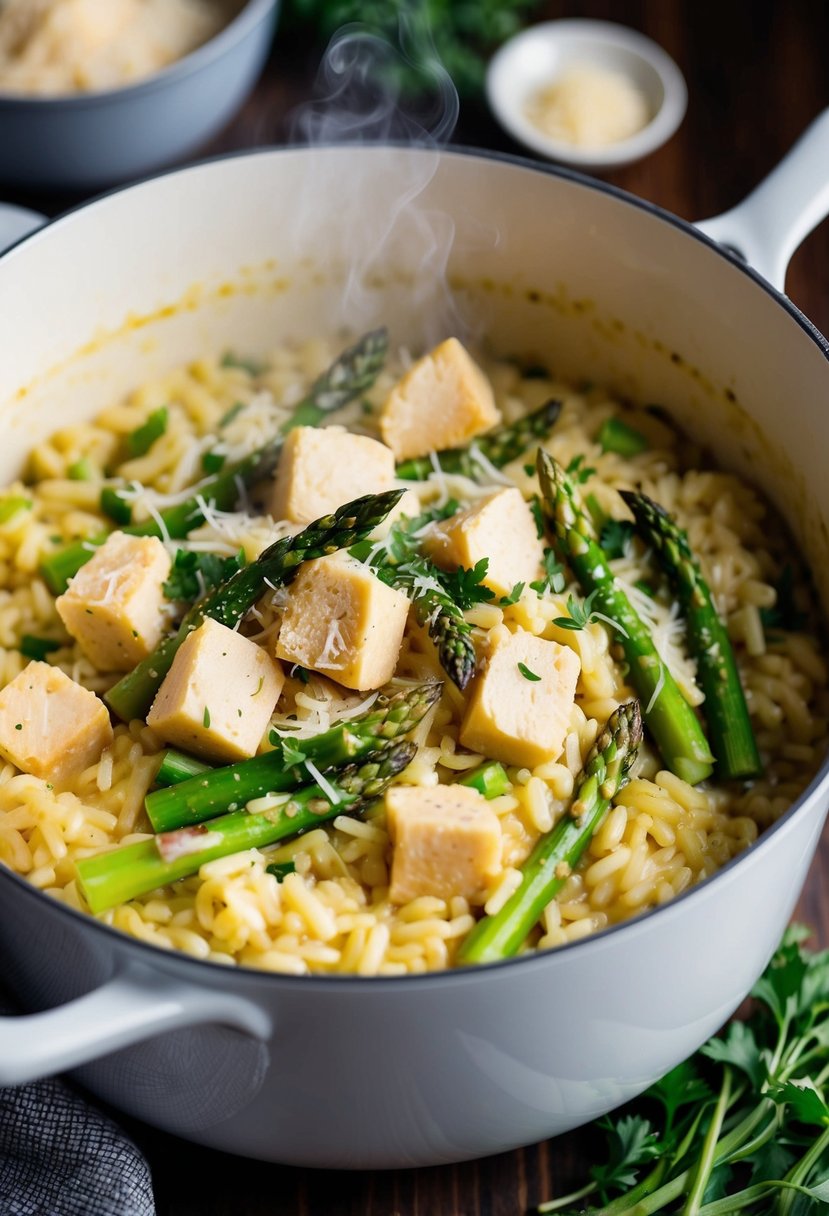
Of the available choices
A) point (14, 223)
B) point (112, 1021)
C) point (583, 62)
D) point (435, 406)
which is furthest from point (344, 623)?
point (583, 62)

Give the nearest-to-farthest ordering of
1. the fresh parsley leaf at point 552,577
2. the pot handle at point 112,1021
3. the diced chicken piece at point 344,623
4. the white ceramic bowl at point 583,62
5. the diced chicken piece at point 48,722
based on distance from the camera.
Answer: the pot handle at point 112,1021 < the diced chicken piece at point 344,623 < the diced chicken piece at point 48,722 < the fresh parsley leaf at point 552,577 < the white ceramic bowl at point 583,62

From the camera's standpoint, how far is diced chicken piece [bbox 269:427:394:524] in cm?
340

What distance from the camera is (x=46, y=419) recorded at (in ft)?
12.6

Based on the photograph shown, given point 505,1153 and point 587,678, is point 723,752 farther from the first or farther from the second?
point 505,1153

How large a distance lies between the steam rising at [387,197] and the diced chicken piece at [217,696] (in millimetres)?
1445

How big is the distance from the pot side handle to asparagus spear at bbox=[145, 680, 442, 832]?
1461 mm

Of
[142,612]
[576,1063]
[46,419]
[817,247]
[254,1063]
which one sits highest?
[817,247]

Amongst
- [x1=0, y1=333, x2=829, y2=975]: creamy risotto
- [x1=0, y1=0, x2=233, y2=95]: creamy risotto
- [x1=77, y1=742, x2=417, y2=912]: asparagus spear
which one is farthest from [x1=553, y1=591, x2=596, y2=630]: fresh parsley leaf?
[x1=0, y1=0, x2=233, y2=95]: creamy risotto

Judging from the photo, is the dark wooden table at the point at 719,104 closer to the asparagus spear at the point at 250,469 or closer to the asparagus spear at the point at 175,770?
the asparagus spear at the point at 250,469

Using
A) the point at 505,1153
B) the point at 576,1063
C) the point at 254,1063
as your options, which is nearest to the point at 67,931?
the point at 254,1063

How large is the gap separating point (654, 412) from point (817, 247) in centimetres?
124

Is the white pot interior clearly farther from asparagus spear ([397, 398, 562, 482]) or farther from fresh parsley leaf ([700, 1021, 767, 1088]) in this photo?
fresh parsley leaf ([700, 1021, 767, 1088])

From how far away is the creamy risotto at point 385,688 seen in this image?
2.78 meters

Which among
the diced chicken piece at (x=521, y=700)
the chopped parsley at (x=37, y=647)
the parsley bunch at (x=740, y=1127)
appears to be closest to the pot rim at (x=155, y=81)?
the chopped parsley at (x=37, y=647)
